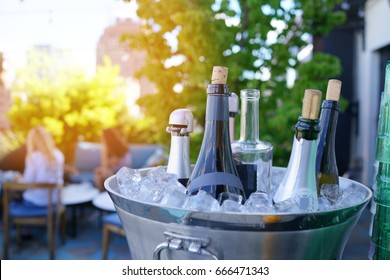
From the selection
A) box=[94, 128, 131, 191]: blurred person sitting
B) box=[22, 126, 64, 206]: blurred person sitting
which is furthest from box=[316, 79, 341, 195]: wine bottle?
box=[94, 128, 131, 191]: blurred person sitting

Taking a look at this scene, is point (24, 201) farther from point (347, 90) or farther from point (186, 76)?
point (347, 90)

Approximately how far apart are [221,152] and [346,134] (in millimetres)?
4243

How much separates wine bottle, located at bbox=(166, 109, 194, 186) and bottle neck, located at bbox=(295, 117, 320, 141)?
0.64 ft

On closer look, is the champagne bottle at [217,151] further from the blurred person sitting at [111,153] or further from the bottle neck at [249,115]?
the blurred person sitting at [111,153]

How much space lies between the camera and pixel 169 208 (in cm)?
55

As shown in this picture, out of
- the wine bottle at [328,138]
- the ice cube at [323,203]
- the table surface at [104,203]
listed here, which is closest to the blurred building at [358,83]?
the table surface at [104,203]

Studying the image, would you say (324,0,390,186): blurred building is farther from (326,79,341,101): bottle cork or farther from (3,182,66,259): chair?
(326,79,341,101): bottle cork

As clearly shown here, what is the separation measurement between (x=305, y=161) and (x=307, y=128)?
0.07 m

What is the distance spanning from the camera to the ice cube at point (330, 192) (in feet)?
2.29

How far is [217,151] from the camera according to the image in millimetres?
690

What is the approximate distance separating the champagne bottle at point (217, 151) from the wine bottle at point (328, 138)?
0.54 feet

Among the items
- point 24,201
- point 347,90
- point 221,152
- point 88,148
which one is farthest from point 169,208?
point 88,148

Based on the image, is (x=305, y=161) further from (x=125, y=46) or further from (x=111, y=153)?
(x=111, y=153)

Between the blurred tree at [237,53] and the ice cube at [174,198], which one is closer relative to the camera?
the ice cube at [174,198]
